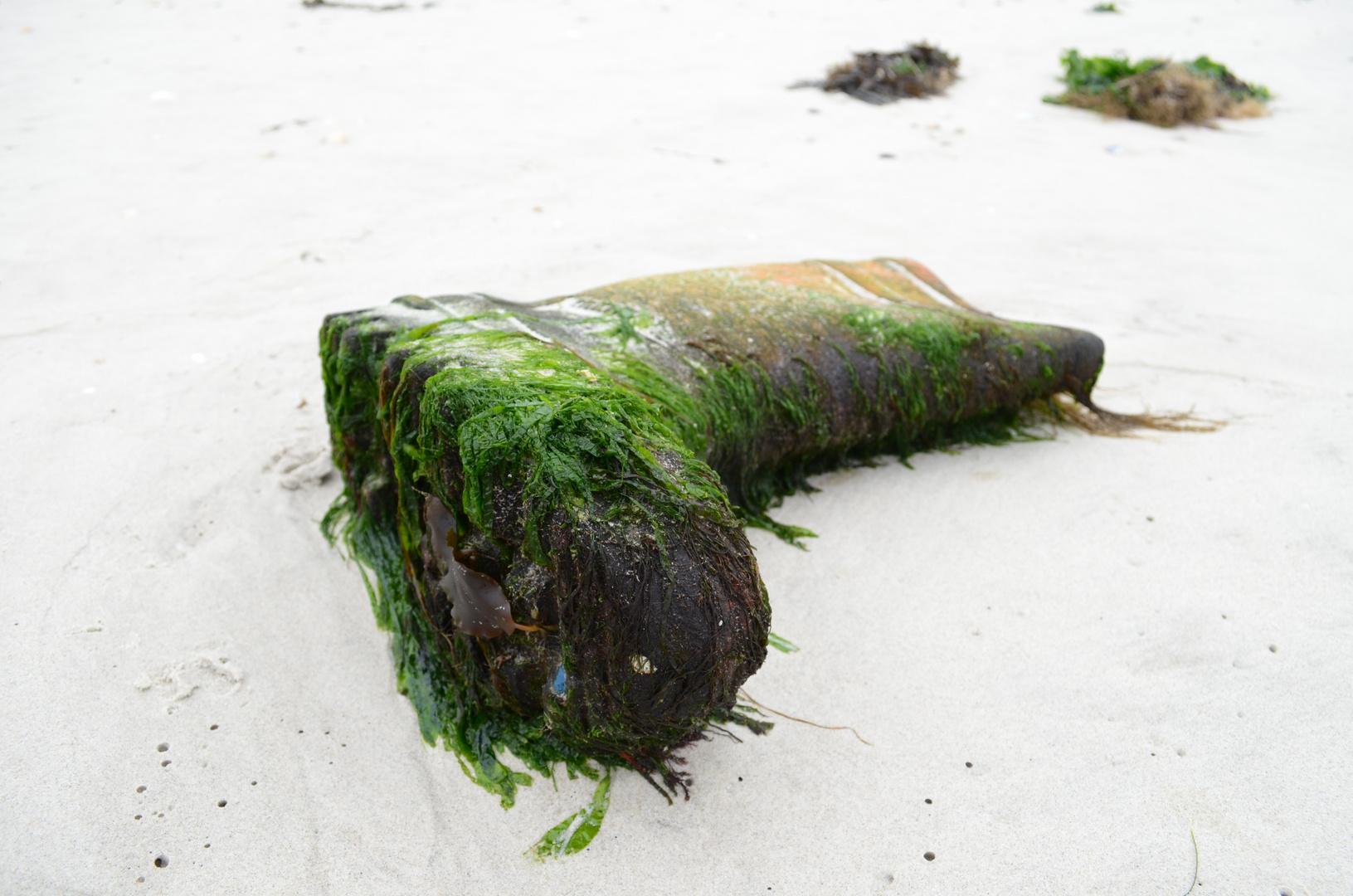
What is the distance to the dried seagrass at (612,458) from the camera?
5.64ft

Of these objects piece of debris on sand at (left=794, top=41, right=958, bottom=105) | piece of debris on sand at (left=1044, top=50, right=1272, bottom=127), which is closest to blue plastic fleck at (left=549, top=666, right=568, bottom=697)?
piece of debris on sand at (left=794, top=41, right=958, bottom=105)

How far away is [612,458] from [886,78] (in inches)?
233

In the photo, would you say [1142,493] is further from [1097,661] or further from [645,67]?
[645,67]

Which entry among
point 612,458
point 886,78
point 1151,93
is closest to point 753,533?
point 612,458

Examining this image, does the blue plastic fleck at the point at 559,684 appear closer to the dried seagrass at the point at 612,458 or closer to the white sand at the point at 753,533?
the dried seagrass at the point at 612,458

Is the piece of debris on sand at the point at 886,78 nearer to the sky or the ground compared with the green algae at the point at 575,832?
nearer to the sky

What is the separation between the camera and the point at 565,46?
7156 millimetres

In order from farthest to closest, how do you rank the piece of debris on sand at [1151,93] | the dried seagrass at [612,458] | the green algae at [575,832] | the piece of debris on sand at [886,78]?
the piece of debris on sand at [886,78] < the piece of debris on sand at [1151,93] < the green algae at [575,832] < the dried seagrass at [612,458]

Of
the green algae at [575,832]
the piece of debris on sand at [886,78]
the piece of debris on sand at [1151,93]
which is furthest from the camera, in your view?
the piece of debris on sand at [886,78]

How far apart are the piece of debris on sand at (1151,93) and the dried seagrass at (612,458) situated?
4.23m

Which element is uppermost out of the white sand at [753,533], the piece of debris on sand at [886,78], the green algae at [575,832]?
the piece of debris on sand at [886,78]

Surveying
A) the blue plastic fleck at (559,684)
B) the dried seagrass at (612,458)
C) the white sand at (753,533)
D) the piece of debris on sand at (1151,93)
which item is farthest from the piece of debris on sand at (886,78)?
the blue plastic fleck at (559,684)

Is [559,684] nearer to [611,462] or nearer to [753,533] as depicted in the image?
[611,462]

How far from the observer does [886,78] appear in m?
6.73
